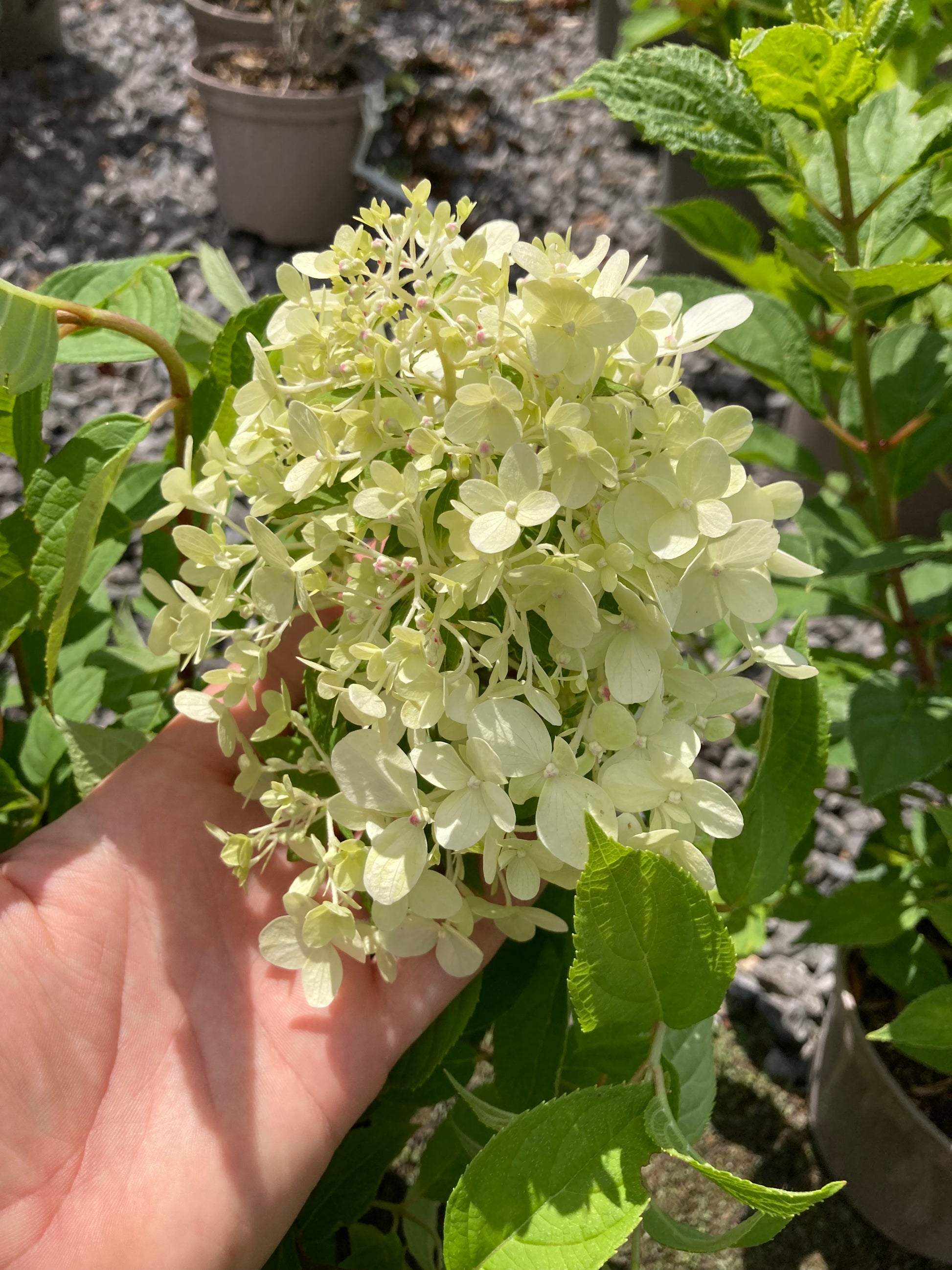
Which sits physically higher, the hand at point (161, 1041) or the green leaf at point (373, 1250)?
the hand at point (161, 1041)

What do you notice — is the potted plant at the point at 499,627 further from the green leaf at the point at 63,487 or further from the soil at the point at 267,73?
the soil at the point at 267,73

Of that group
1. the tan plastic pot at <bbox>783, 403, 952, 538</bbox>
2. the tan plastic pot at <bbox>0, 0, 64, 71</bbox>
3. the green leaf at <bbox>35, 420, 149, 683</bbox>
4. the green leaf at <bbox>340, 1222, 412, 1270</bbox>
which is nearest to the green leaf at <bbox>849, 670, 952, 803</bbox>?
the green leaf at <bbox>340, 1222, 412, 1270</bbox>

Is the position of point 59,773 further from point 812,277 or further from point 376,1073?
point 812,277

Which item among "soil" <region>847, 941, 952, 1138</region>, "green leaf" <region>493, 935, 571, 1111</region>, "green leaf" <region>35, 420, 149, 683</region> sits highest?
"green leaf" <region>35, 420, 149, 683</region>

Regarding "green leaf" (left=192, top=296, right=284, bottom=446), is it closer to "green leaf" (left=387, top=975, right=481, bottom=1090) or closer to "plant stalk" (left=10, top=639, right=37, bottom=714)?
"plant stalk" (left=10, top=639, right=37, bottom=714)

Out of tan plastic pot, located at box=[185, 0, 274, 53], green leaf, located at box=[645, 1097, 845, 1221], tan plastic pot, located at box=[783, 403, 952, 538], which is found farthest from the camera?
tan plastic pot, located at box=[185, 0, 274, 53]

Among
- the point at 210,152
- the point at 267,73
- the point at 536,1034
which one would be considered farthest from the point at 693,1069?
the point at 210,152

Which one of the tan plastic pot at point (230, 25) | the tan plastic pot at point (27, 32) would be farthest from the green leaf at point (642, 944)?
the tan plastic pot at point (27, 32)
